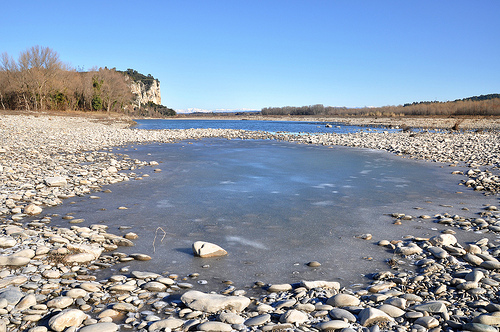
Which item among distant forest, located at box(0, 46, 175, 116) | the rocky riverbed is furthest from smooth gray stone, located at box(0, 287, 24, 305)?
distant forest, located at box(0, 46, 175, 116)

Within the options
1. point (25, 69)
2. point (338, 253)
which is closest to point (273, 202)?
point (338, 253)

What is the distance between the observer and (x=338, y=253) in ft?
17.1

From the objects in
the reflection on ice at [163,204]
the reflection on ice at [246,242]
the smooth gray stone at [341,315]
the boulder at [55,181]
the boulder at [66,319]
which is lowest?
the reflection on ice at [246,242]

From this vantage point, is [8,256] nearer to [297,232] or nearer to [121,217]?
[121,217]

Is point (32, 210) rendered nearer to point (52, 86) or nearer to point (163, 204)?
point (163, 204)

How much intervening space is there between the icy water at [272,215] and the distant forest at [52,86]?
166 ft

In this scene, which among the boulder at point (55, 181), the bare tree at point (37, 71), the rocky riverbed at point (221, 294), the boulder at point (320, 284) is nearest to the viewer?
the rocky riverbed at point (221, 294)

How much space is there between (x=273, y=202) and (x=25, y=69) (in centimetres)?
5678

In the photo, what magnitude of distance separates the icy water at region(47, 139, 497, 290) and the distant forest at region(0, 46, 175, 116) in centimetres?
5072

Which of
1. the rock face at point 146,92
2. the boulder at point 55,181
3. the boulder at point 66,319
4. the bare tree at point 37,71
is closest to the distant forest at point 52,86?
the bare tree at point 37,71

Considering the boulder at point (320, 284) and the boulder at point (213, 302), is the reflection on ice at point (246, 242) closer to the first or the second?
the boulder at point (320, 284)

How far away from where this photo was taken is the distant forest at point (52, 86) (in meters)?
50.7

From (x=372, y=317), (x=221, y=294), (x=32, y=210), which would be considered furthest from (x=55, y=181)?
(x=372, y=317)

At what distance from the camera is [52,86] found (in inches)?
2202
